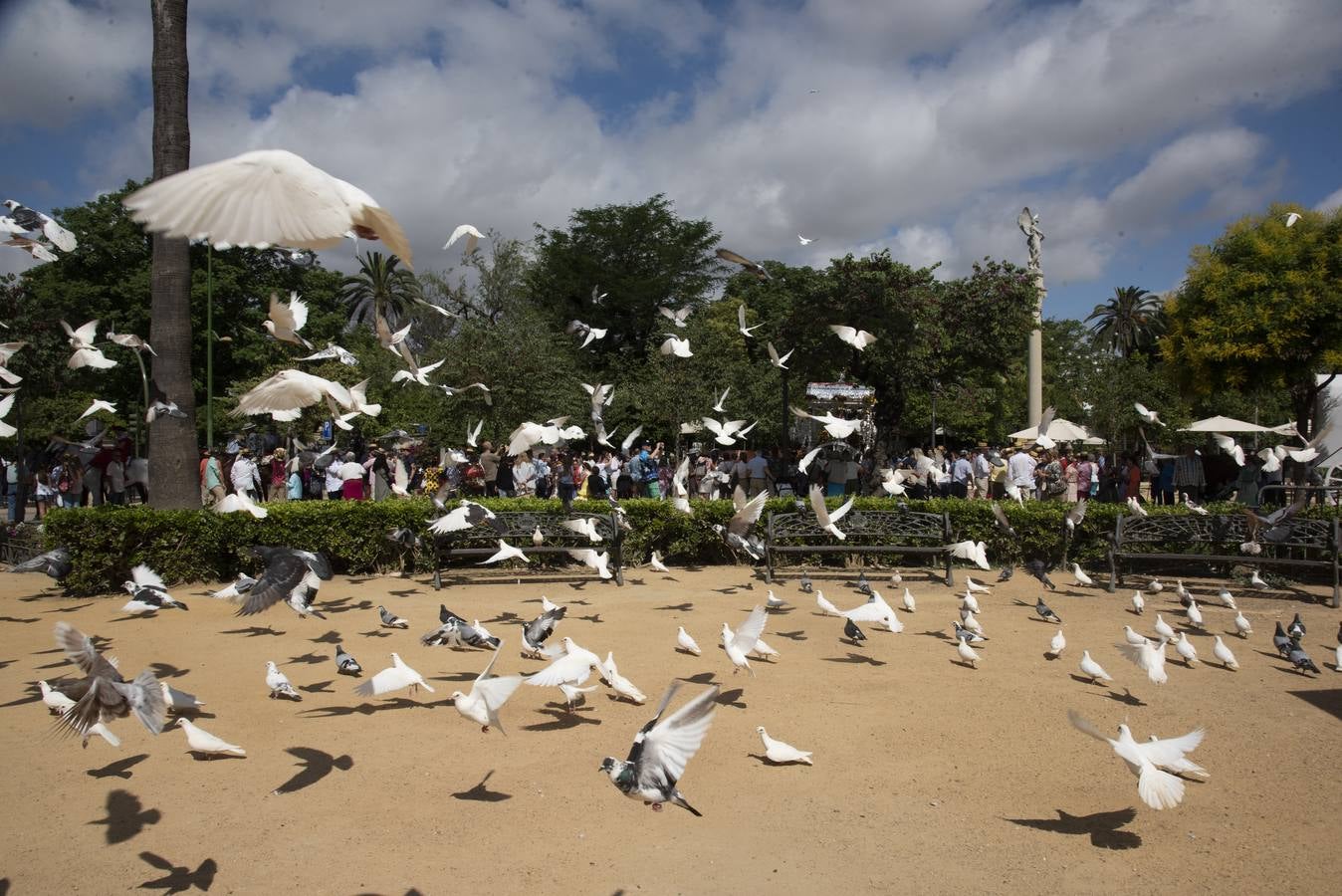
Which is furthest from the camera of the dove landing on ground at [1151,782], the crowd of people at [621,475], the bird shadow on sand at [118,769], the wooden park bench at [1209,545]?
the crowd of people at [621,475]

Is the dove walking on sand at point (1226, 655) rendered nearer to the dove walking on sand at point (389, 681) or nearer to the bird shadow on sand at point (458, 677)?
the bird shadow on sand at point (458, 677)

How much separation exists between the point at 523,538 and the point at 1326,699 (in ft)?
26.4

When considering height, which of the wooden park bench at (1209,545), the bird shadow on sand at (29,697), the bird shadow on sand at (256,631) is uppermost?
the wooden park bench at (1209,545)

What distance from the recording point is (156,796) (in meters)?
4.15

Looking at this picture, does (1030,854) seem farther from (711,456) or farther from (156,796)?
(711,456)

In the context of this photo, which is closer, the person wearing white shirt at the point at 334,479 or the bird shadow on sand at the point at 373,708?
the bird shadow on sand at the point at 373,708

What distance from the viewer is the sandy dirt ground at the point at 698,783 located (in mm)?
3533

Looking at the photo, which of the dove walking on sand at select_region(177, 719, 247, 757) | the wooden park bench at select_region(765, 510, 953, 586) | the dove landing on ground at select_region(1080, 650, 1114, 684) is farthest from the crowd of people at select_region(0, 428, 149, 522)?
the dove landing on ground at select_region(1080, 650, 1114, 684)

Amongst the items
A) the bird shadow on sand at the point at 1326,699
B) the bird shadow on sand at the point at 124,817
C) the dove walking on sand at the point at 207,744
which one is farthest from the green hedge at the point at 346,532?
the bird shadow on sand at the point at 1326,699

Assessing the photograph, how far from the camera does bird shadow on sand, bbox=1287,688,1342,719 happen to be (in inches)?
220

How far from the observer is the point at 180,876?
11.3 ft

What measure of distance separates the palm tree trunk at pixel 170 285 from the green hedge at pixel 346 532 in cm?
77

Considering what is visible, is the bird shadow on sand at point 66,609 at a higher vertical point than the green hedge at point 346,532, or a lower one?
lower

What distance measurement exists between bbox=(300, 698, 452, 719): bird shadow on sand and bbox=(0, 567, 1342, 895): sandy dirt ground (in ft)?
0.08
